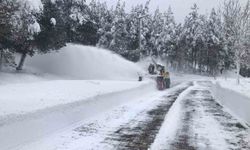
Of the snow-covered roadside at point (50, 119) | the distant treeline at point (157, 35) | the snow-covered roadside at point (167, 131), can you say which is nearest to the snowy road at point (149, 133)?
the snow-covered roadside at point (167, 131)

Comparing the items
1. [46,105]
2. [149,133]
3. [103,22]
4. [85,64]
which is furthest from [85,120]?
[103,22]

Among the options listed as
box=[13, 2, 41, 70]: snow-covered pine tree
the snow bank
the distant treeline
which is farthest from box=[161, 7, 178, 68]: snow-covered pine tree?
the snow bank

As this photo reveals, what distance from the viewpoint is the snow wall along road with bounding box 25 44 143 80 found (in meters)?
43.4

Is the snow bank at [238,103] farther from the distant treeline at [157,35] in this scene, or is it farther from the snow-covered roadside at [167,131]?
the distant treeline at [157,35]

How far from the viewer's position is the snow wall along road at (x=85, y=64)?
142 ft

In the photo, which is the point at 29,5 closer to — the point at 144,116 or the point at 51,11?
the point at 51,11

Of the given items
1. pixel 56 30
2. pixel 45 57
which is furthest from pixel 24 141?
pixel 45 57

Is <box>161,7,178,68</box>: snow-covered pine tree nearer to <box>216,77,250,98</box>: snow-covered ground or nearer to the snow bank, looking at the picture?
<box>216,77,250,98</box>: snow-covered ground

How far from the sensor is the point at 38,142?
407 inches

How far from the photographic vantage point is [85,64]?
48188 millimetres

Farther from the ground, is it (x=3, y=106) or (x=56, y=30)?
(x=56, y=30)

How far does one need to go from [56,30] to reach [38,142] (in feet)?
112

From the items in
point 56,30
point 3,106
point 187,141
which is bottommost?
point 187,141

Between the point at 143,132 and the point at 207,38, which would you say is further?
the point at 207,38
